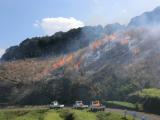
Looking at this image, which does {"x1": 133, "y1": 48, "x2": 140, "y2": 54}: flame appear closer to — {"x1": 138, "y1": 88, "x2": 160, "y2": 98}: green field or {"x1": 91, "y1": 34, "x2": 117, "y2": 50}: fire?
{"x1": 91, "y1": 34, "x2": 117, "y2": 50}: fire

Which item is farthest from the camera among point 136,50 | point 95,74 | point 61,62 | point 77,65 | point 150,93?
point 61,62

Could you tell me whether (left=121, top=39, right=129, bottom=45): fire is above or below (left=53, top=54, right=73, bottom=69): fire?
above

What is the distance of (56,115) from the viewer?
94.8 m

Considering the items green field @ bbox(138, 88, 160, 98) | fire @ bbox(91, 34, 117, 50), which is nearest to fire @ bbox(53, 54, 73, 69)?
fire @ bbox(91, 34, 117, 50)

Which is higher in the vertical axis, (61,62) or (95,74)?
(61,62)

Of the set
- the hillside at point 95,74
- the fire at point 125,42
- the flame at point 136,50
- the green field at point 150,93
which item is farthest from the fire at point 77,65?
the green field at point 150,93

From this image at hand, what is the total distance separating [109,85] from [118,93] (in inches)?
309

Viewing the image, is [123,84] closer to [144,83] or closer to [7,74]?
[144,83]

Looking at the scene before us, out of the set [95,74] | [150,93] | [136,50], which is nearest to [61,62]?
[136,50]

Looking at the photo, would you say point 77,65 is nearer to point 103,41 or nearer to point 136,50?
point 136,50

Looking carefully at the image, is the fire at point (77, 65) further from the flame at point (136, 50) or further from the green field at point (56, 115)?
the green field at point (56, 115)

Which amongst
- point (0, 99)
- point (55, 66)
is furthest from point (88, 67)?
point (0, 99)

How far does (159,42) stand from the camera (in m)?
155

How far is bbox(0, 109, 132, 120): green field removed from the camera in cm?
8853
